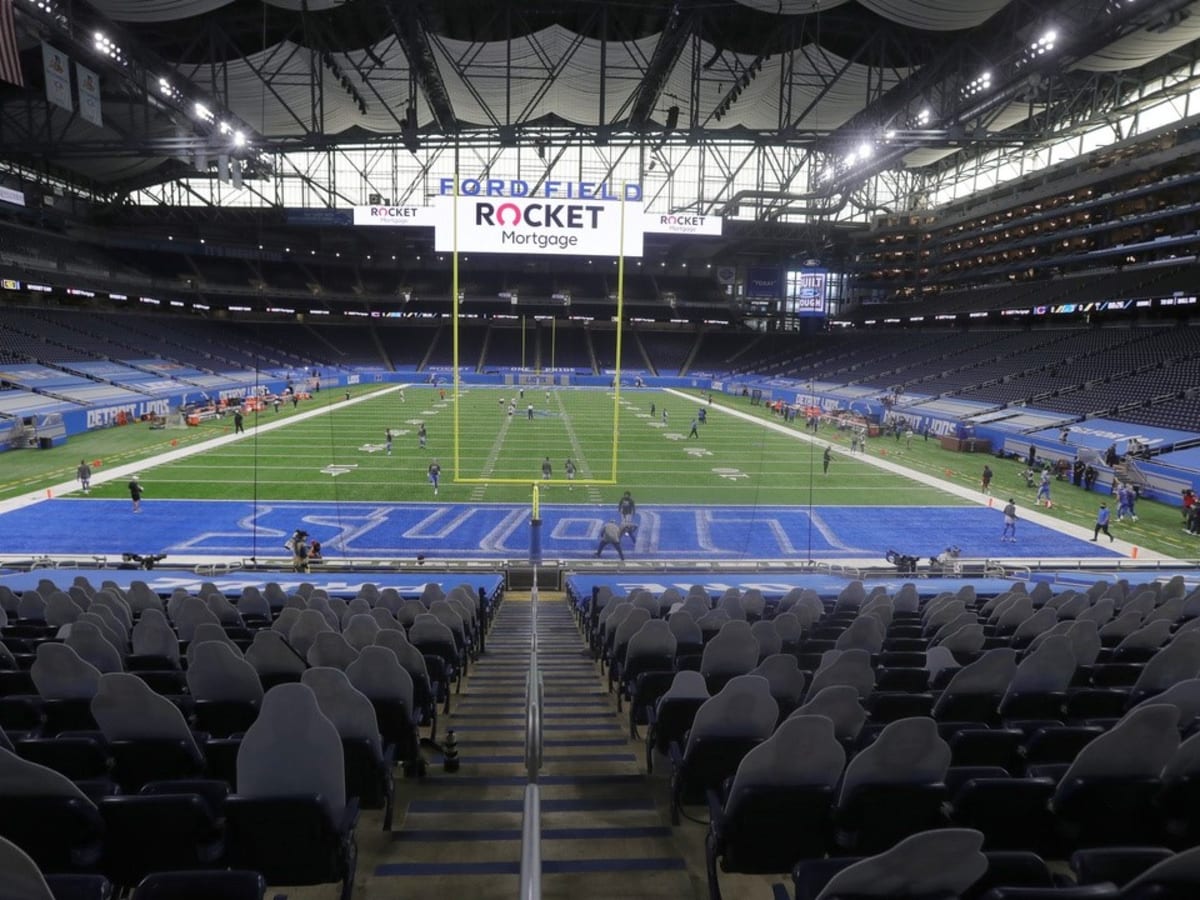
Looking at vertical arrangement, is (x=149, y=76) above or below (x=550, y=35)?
below

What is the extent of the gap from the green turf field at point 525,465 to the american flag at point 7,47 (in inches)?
354

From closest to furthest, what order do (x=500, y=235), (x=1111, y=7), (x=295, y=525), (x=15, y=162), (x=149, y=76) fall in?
(x=500, y=235) → (x=1111, y=7) → (x=295, y=525) → (x=149, y=76) → (x=15, y=162)

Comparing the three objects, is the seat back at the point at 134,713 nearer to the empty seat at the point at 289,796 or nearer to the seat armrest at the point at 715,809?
the empty seat at the point at 289,796

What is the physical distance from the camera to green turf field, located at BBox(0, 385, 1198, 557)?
22000 millimetres

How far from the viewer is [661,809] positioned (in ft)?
13.0

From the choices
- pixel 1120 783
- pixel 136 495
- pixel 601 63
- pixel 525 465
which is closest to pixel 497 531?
pixel 525 465

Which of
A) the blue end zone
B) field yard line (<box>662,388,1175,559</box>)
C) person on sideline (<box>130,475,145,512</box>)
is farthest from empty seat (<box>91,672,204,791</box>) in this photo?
field yard line (<box>662,388,1175,559</box>)

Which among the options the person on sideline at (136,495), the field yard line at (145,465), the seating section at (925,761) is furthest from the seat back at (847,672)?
the person on sideline at (136,495)

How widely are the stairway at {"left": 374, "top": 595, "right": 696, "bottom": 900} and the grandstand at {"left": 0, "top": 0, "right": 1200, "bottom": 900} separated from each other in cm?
3

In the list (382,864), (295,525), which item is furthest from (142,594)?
(295,525)

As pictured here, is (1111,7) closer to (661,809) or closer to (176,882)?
(661,809)

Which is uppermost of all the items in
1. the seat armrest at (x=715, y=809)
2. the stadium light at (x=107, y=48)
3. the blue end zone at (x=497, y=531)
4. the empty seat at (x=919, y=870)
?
the stadium light at (x=107, y=48)

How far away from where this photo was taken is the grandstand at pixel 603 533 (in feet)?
9.50

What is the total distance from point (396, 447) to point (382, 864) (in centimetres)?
2706
